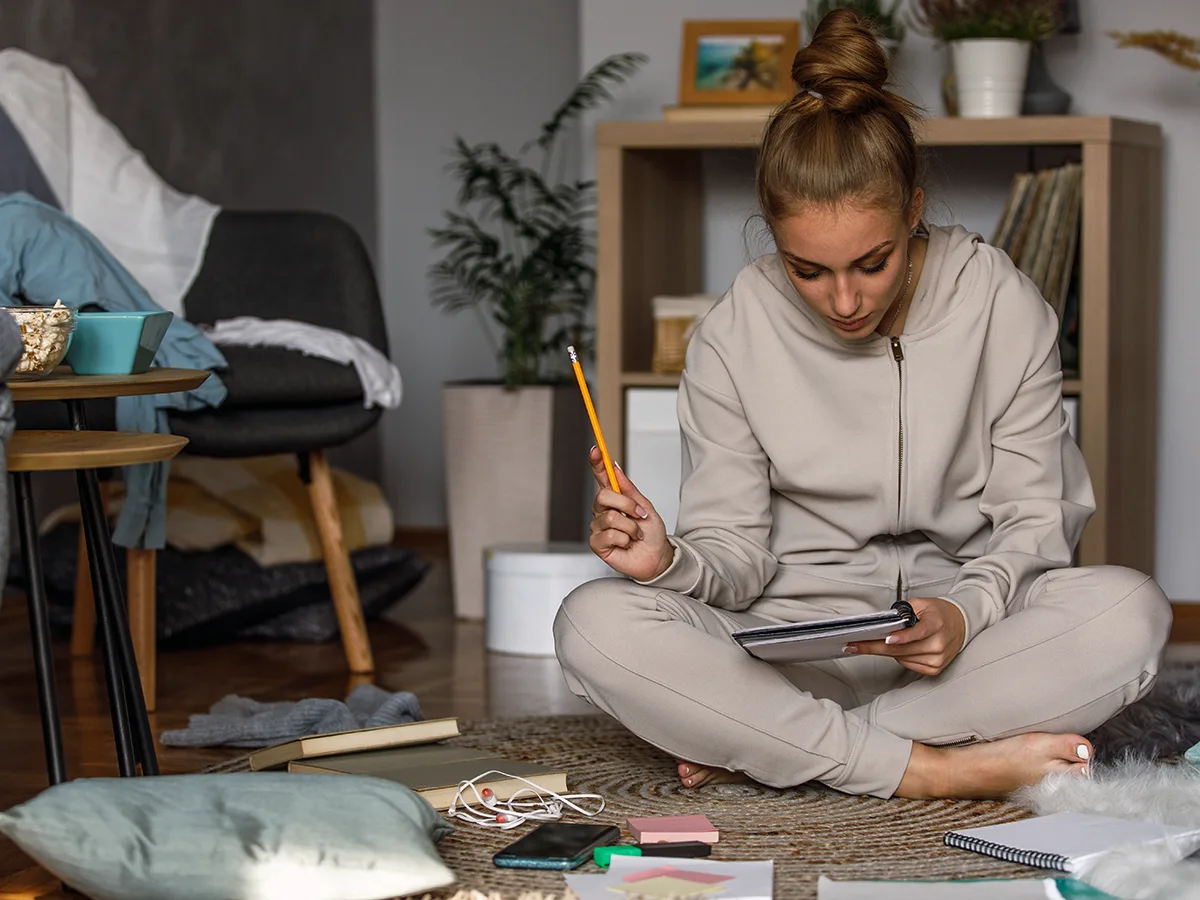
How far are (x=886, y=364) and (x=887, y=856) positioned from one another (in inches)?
21.7

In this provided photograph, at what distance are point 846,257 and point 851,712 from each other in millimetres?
463

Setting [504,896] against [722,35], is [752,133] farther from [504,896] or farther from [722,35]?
[504,896]

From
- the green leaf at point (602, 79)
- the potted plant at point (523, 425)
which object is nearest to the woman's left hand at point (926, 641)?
the potted plant at point (523, 425)

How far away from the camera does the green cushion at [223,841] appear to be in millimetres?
1256

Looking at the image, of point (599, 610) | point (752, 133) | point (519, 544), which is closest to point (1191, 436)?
point (752, 133)

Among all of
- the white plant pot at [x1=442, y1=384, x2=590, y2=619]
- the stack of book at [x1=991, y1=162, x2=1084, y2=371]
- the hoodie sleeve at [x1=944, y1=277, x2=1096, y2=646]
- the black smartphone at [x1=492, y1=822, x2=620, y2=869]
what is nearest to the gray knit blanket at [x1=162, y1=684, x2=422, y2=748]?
the black smartphone at [x1=492, y1=822, x2=620, y2=869]

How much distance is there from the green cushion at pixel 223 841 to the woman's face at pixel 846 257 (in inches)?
25.2

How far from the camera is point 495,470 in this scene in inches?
121

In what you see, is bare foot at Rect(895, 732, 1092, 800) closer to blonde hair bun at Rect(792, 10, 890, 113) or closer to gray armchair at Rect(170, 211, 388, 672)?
blonde hair bun at Rect(792, 10, 890, 113)

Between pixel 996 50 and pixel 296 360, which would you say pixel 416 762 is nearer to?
pixel 296 360

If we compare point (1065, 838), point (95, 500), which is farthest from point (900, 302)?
point (95, 500)

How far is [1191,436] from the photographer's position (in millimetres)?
2855

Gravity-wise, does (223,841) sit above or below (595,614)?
below

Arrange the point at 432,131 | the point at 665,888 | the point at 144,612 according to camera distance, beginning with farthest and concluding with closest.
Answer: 1. the point at 432,131
2. the point at 144,612
3. the point at 665,888
